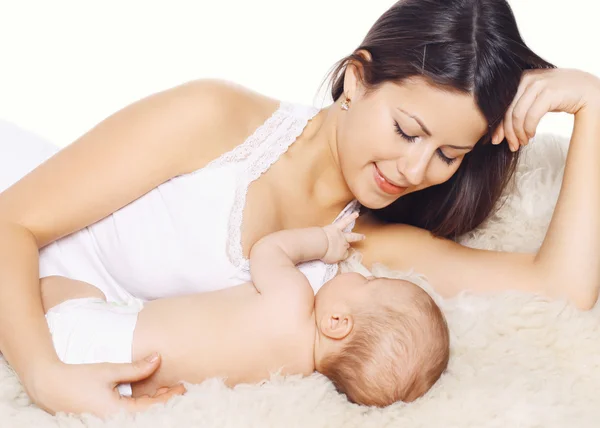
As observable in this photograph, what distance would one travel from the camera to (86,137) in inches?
88.0

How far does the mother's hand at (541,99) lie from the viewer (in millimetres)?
2383

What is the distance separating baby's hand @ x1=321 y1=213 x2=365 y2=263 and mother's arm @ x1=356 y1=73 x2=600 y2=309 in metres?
0.26

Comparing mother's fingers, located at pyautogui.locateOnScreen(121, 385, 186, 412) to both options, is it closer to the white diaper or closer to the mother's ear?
the white diaper

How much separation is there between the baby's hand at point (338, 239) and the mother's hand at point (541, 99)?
519 mm

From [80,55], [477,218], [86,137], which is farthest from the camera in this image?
[80,55]

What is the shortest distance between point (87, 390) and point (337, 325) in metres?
0.64

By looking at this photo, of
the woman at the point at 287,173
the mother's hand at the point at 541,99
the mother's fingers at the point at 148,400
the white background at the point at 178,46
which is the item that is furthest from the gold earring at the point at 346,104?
the white background at the point at 178,46

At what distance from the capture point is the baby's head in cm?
200

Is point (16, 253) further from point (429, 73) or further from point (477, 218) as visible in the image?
point (477, 218)

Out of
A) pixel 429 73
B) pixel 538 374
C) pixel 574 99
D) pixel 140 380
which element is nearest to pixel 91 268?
pixel 140 380

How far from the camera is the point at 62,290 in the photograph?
2275 millimetres

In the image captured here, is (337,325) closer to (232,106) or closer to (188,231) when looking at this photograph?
(188,231)

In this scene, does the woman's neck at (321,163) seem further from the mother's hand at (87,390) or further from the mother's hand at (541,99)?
the mother's hand at (87,390)

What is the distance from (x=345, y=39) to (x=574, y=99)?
81.2 inches
